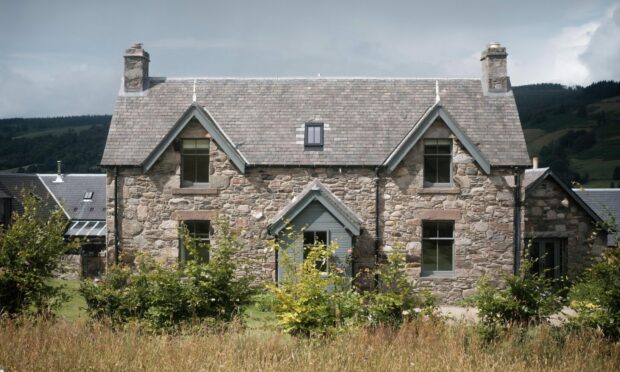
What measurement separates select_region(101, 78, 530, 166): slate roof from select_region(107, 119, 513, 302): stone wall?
634mm

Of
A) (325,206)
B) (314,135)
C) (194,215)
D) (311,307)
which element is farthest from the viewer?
(314,135)

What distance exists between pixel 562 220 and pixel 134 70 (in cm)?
1714

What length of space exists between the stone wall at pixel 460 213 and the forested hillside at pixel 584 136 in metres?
55.7

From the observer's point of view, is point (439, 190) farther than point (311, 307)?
Yes

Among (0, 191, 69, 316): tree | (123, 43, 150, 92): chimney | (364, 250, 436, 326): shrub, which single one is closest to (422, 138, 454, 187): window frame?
(364, 250, 436, 326): shrub

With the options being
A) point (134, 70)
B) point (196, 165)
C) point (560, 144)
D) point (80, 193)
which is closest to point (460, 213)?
point (196, 165)

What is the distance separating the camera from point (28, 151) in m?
91.8

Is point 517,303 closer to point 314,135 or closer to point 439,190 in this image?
point 439,190

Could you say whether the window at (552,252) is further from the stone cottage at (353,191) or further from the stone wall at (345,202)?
the stone wall at (345,202)

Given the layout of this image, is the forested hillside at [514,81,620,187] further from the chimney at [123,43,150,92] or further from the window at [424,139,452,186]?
the chimney at [123,43,150,92]

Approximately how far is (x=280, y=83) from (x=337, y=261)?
756 centimetres

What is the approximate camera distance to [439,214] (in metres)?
20.5

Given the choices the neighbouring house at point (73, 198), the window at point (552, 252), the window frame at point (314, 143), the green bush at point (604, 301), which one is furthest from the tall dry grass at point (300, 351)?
the neighbouring house at point (73, 198)

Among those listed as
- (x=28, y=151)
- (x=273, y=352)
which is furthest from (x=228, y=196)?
(x=28, y=151)
